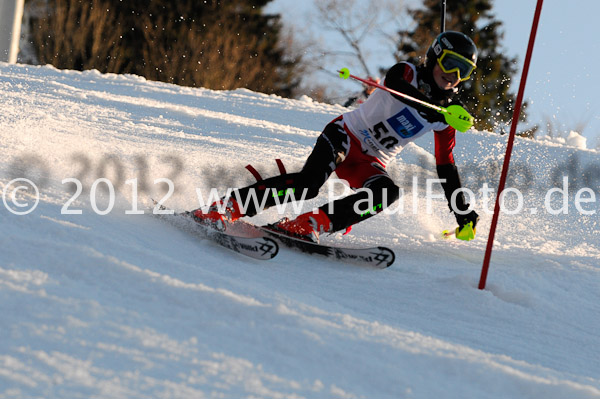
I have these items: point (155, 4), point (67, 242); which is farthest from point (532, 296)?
point (155, 4)

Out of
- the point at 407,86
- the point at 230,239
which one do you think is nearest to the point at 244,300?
the point at 230,239

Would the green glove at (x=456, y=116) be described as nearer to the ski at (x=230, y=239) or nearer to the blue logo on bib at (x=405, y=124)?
the blue logo on bib at (x=405, y=124)

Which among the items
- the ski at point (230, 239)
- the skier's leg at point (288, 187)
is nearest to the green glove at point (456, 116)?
the skier's leg at point (288, 187)

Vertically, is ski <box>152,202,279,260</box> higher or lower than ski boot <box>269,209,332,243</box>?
lower

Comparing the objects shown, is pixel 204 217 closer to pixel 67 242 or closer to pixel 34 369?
pixel 67 242

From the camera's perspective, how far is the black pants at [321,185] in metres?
3.45

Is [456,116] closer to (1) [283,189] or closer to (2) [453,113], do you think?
(2) [453,113]

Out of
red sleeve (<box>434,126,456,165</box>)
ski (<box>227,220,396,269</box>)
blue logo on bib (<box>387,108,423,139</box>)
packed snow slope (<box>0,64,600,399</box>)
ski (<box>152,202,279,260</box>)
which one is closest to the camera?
packed snow slope (<box>0,64,600,399</box>)

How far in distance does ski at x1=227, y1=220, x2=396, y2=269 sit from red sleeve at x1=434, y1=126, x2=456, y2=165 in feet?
2.35

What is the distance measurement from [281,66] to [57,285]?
22339mm

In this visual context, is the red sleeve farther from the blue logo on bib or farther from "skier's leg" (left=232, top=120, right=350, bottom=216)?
"skier's leg" (left=232, top=120, right=350, bottom=216)

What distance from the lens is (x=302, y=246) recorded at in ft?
11.6

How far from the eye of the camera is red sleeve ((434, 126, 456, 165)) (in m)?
3.76

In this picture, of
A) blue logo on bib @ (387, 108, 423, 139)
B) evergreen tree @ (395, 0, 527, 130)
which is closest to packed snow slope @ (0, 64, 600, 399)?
blue logo on bib @ (387, 108, 423, 139)
